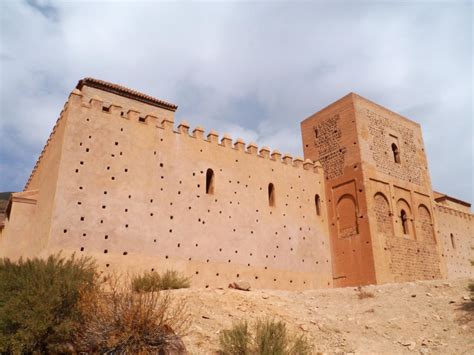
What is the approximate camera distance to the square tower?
16.4 m

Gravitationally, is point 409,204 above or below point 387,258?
above

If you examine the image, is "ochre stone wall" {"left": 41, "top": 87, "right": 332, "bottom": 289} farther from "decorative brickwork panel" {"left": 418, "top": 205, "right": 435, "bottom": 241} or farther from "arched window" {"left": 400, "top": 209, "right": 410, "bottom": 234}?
"decorative brickwork panel" {"left": 418, "top": 205, "right": 435, "bottom": 241}

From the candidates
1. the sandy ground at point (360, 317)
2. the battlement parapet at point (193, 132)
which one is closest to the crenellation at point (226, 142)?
the battlement parapet at point (193, 132)

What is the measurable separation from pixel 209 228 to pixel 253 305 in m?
4.64

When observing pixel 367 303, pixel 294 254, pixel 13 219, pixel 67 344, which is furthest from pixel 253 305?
pixel 13 219

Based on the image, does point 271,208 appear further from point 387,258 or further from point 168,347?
point 168,347

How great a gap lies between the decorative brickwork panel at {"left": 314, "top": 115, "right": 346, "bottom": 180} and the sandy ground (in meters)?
7.13

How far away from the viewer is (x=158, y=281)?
1125 cm

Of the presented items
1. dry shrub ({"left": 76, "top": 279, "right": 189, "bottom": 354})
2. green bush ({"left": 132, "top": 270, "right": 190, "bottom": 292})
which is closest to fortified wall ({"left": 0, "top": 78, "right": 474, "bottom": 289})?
green bush ({"left": 132, "top": 270, "right": 190, "bottom": 292})

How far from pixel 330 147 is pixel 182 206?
793 centimetres

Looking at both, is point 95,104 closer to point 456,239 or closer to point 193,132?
point 193,132

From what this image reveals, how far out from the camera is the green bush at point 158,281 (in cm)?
1072

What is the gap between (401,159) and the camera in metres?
19.0

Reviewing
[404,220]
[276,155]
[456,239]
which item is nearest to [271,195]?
[276,155]
